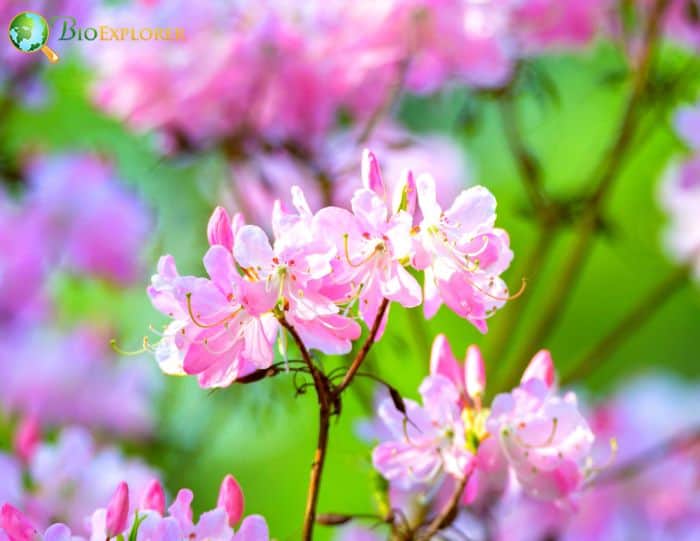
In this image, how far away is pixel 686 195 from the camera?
1128mm

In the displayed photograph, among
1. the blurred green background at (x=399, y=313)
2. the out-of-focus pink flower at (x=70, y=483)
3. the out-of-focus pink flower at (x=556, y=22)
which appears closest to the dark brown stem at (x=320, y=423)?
the out-of-focus pink flower at (x=70, y=483)

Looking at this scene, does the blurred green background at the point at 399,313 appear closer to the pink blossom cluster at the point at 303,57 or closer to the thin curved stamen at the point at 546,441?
the pink blossom cluster at the point at 303,57

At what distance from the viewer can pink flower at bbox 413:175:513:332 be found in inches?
16.2

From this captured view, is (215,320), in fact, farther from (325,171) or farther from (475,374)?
(325,171)

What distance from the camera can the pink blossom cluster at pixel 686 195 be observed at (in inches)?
31.1

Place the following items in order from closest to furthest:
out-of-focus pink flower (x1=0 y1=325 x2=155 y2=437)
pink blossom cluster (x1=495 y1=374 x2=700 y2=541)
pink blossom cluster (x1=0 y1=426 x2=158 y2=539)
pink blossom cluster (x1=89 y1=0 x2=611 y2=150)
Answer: pink blossom cluster (x1=0 y1=426 x2=158 y2=539), pink blossom cluster (x1=89 y1=0 x2=611 y2=150), pink blossom cluster (x1=495 y1=374 x2=700 y2=541), out-of-focus pink flower (x1=0 y1=325 x2=155 y2=437)

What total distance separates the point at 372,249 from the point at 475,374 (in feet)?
0.31

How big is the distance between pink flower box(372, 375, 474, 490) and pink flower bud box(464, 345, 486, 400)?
1 cm

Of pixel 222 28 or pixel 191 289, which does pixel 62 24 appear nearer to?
pixel 222 28

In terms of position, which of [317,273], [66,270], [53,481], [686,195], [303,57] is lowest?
[66,270]

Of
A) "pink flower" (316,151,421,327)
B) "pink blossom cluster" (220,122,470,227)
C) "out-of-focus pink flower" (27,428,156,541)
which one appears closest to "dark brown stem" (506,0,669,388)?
"pink blossom cluster" (220,122,470,227)

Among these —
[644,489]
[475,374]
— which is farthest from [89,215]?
[475,374]

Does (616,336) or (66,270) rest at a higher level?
(616,336)

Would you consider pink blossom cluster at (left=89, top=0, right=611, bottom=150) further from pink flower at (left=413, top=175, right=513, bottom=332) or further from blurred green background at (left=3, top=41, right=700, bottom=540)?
pink flower at (left=413, top=175, right=513, bottom=332)
